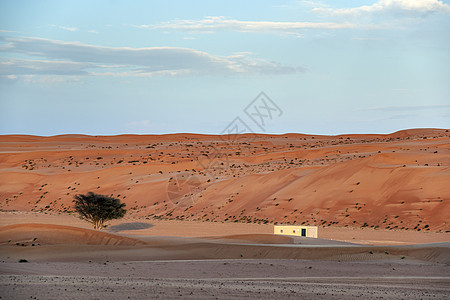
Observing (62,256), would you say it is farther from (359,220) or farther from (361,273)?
(359,220)

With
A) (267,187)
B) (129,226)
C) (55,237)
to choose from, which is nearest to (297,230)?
(55,237)

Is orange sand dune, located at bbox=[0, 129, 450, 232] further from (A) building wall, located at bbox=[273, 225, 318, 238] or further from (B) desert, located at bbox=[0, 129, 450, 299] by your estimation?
(A) building wall, located at bbox=[273, 225, 318, 238]

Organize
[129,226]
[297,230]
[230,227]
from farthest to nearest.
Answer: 1. [129,226]
2. [230,227]
3. [297,230]

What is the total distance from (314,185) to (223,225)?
11745 millimetres

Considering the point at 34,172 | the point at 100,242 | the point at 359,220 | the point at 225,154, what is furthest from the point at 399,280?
the point at 225,154

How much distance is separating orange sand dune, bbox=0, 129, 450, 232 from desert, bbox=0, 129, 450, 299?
0.61ft

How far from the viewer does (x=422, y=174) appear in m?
55.2

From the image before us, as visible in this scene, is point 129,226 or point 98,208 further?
point 129,226

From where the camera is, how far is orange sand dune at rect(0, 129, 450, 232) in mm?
51375

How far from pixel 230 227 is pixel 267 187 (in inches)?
560

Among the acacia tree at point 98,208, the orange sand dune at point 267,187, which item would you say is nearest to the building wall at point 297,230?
the orange sand dune at point 267,187

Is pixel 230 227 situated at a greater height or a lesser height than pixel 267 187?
lesser

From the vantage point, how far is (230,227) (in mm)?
51156

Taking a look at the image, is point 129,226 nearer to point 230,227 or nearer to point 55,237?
point 230,227
